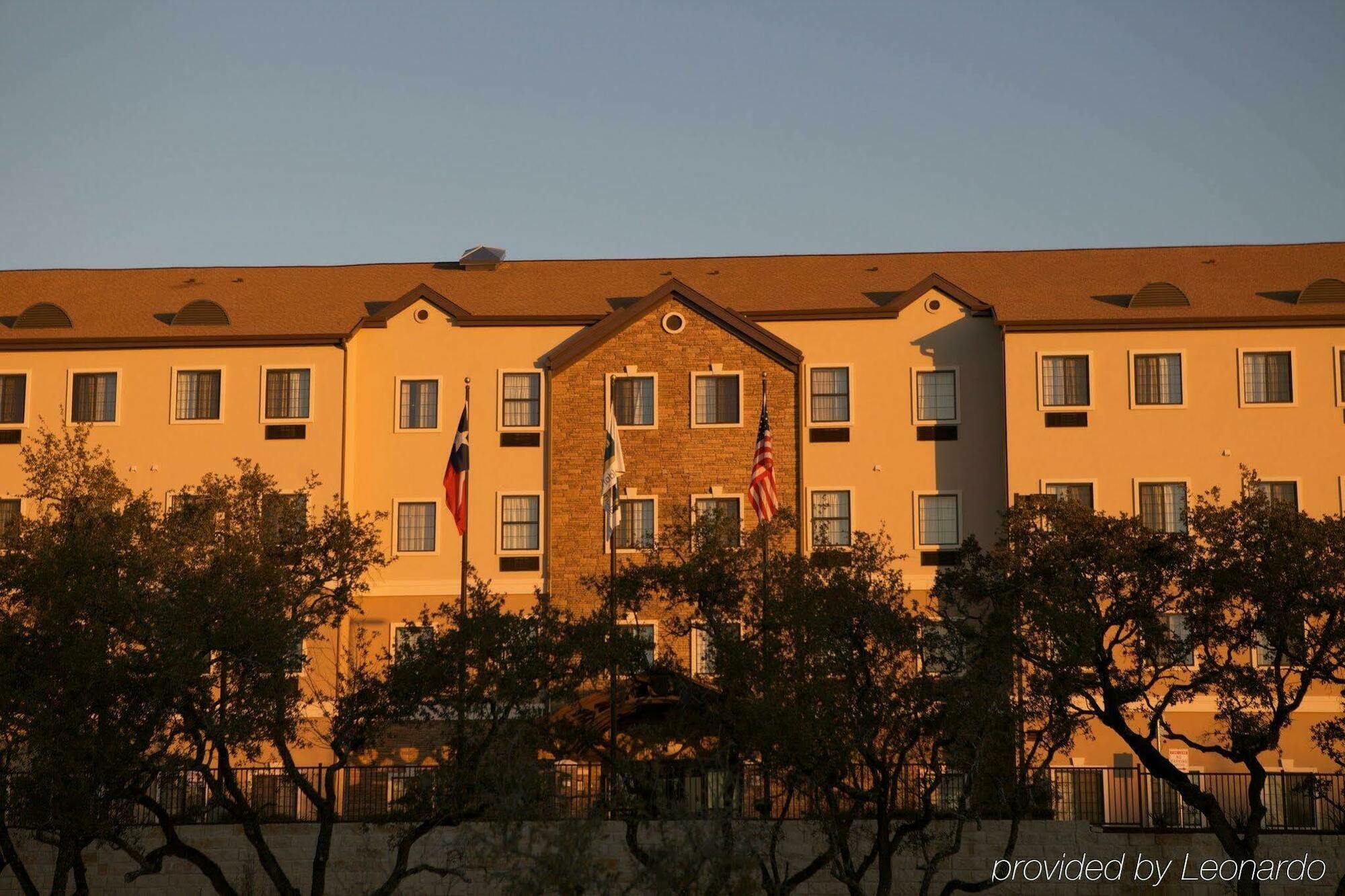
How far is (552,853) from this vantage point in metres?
18.0

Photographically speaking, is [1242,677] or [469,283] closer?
[1242,677]

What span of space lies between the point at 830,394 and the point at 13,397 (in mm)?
20729

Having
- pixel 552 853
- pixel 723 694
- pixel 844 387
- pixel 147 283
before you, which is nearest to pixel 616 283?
pixel 844 387

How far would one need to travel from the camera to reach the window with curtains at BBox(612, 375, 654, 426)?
133 feet

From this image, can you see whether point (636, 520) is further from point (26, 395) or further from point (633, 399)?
point (26, 395)

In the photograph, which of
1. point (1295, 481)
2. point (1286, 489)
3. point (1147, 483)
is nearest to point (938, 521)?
point (1147, 483)

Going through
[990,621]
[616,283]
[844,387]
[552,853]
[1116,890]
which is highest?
[616,283]

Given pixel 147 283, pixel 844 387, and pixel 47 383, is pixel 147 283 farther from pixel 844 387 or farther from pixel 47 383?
pixel 844 387

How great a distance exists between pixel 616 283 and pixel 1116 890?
21.1 meters

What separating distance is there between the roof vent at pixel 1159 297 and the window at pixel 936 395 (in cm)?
492

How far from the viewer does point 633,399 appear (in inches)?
1602

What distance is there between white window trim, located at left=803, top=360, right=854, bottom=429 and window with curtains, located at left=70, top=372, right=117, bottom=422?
17404 mm

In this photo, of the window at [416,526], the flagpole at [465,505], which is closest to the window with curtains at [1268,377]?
the flagpole at [465,505]

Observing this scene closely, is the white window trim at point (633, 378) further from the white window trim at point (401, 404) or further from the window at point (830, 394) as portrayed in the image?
the white window trim at point (401, 404)
